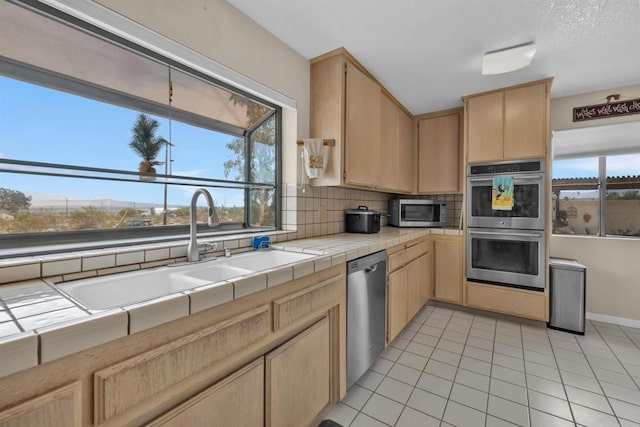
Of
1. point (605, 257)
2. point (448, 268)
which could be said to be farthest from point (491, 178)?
point (605, 257)

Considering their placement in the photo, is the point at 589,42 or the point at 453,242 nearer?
the point at 589,42

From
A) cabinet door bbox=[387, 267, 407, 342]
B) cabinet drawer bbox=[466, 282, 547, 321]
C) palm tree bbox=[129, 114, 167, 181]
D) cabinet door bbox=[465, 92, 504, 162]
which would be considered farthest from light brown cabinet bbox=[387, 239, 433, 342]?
palm tree bbox=[129, 114, 167, 181]

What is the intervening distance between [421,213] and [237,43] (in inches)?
100

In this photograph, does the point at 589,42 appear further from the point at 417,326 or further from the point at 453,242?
the point at 417,326

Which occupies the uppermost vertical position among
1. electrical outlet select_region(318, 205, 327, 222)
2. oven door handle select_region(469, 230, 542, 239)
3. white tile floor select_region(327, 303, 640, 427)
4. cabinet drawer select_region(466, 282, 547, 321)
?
electrical outlet select_region(318, 205, 327, 222)

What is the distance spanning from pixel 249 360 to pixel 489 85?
307cm

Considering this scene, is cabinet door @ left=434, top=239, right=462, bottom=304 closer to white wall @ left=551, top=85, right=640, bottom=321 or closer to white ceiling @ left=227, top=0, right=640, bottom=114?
white wall @ left=551, top=85, right=640, bottom=321

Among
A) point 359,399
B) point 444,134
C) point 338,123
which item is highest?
point 444,134

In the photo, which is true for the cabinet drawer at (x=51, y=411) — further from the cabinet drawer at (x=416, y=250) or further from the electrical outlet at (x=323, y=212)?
the cabinet drawer at (x=416, y=250)

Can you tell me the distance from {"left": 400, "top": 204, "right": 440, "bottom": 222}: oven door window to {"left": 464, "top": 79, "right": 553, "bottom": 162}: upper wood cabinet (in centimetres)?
68

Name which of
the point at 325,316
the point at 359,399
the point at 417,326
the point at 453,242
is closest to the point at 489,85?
the point at 453,242

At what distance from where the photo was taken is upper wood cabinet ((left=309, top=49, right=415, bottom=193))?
6.75ft

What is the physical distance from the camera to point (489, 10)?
1.59 m

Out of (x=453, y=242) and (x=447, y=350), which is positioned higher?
(x=453, y=242)
